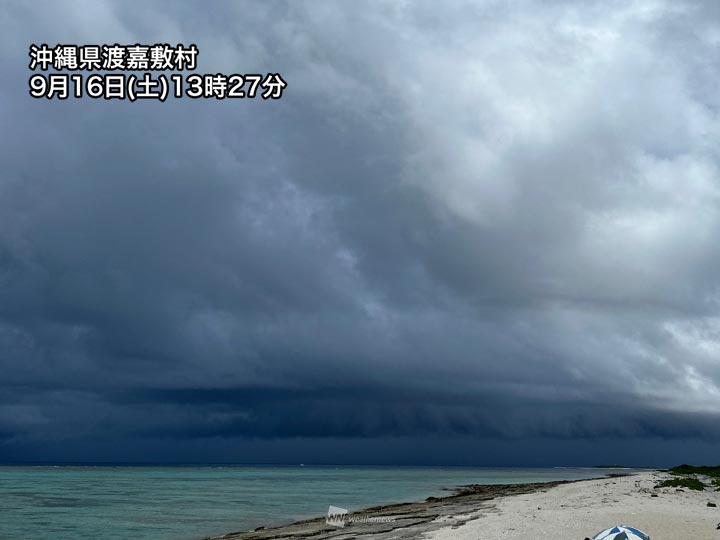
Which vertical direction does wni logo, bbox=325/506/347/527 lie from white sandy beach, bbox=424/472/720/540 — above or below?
below

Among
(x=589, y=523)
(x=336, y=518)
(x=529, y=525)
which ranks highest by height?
(x=589, y=523)

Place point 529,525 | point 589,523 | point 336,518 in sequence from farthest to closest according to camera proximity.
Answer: point 336,518 → point 529,525 → point 589,523

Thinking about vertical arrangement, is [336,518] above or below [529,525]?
below

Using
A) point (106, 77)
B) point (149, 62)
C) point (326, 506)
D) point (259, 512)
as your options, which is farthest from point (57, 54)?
point (326, 506)

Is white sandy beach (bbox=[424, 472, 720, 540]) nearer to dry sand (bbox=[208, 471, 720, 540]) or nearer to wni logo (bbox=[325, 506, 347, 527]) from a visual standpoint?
dry sand (bbox=[208, 471, 720, 540])

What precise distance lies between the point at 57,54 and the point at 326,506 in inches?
2464

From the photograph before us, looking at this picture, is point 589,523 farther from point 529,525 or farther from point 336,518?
point 336,518

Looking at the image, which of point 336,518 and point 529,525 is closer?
point 529,525

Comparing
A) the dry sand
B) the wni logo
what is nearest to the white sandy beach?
the dry sand

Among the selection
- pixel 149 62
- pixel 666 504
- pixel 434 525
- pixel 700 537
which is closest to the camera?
pixel 700 537

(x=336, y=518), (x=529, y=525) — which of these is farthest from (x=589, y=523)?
(x=336, y=518)

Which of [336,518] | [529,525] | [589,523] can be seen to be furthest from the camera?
[336,518]

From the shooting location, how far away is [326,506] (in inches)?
3260

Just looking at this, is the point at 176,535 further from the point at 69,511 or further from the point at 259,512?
the point at 69,511
